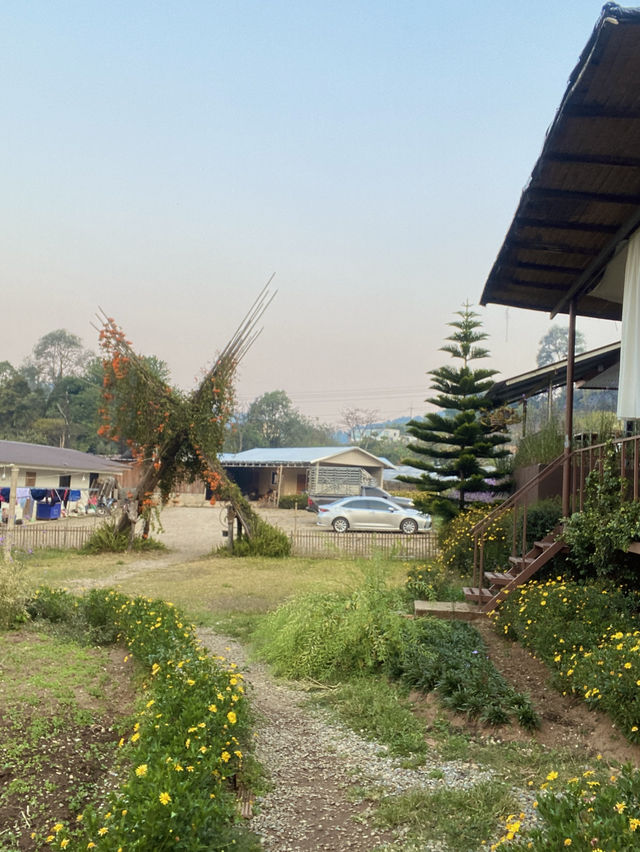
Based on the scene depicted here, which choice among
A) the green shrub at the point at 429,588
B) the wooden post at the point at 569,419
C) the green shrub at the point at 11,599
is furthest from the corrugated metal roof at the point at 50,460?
the wooden post at the point at 569,419

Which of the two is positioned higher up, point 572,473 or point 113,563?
point 572,473

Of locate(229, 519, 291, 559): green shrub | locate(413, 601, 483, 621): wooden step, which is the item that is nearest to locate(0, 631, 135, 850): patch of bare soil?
locate(413, 601, 483, 621): wooden step

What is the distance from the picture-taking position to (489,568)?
10.8 m

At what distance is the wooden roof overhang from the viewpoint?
4.18m

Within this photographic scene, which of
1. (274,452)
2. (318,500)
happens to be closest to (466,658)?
(318,500)

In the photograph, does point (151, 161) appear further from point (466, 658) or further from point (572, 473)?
point (466, 658)

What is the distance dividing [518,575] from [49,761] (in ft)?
18.1

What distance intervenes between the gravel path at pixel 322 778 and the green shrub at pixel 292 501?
30.5 m

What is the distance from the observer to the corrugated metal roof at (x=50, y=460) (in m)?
24.4

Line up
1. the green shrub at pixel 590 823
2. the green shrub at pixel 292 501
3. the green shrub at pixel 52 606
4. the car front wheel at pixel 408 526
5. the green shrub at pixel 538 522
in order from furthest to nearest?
the green shrub at pixel 292 501
the car front wheel at pixel 408 526
the green shrub at pixel 538 522
the green shrub at pixel 52 606
the green shrub at pixel 590 823

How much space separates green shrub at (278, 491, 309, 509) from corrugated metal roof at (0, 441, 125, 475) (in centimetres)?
850

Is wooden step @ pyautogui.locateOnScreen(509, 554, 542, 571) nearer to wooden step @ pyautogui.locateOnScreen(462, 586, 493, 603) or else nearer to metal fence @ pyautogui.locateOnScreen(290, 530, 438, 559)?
wooden step @ pyautogui.locateOnScreen(462, 586, 493, 603)

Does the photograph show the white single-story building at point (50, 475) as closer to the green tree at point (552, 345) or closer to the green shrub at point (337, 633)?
the green shrub at point (337, 633)

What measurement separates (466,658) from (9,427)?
164 feet
